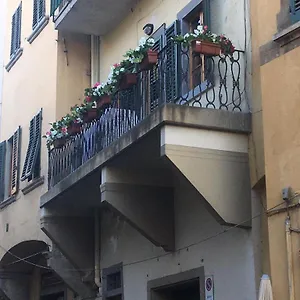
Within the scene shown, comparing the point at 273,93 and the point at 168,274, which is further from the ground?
the point at 273,93

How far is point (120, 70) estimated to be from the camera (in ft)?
29.4

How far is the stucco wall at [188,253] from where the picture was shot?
313 inches

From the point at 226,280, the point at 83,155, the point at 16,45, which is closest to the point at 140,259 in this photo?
the point at 83,155

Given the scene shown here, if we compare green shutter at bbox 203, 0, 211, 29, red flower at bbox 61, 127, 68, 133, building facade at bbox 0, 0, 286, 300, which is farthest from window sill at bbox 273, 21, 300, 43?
red flower at bbox 61, 127, 68, 133

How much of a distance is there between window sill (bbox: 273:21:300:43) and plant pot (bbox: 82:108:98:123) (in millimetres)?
3603

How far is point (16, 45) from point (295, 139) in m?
10.4

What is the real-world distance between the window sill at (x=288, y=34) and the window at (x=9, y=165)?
8.27 m

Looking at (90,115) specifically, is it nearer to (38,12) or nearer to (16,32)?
(38,12)

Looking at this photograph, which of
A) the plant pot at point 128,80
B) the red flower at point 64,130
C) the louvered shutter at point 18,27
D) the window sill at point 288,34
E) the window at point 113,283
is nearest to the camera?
the window sill at point 288,34

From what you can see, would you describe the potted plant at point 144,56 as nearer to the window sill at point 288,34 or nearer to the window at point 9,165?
the window sill at point 288,34

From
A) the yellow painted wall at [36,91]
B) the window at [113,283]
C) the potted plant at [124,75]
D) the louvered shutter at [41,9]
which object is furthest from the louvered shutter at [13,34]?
the potted plant at [124,75]

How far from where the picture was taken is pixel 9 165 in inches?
597

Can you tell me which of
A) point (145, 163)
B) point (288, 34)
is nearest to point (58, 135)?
point (145, 163)

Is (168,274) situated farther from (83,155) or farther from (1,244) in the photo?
(1,244)
